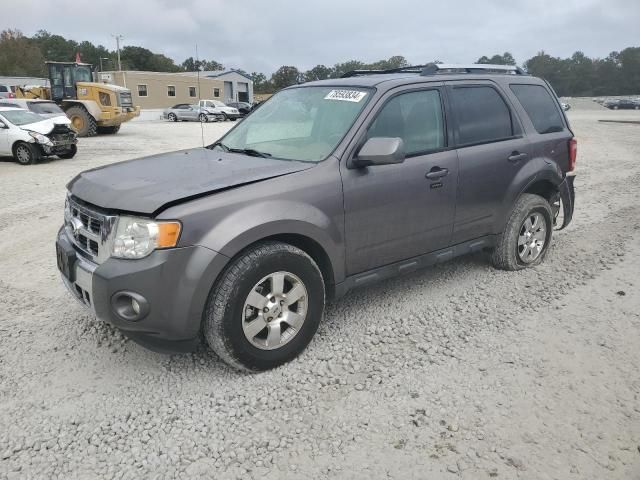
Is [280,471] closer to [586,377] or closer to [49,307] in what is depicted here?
[586,377]

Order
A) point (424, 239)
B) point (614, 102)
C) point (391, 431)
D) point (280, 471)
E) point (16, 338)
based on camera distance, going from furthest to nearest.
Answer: point (614, 102) → point (424, 239) → point (16, 338) → point (391, 431) → point (280, 471)

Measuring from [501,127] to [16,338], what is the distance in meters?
4.32

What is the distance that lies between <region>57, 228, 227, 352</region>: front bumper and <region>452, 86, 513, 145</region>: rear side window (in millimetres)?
2475

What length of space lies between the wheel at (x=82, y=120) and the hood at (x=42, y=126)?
27.4 ft

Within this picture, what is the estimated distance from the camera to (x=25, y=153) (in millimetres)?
12992

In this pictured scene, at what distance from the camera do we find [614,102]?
61.4 metres

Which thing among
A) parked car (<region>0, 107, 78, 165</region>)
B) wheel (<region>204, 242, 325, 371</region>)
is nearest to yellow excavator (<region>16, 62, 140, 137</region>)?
parked car (<region>0, 107, 78, 165</region>)

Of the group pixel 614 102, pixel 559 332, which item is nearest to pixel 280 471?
pixel 559 332

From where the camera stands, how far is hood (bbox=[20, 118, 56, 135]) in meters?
13.2

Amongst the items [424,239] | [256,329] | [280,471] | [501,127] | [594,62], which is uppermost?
[594,62]

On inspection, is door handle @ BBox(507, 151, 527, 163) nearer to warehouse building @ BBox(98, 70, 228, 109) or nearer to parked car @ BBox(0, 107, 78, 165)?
parked car @ BBox(0, 107, 78, 165)

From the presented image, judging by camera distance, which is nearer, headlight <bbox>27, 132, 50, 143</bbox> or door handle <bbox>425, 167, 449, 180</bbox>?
door handle <bbox>425, 167, 449, 180</bbox>

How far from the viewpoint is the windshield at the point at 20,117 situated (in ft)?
43.7

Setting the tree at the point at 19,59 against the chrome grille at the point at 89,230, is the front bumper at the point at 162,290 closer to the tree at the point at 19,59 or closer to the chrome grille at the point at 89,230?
the chrome grille at the point at 89,230
